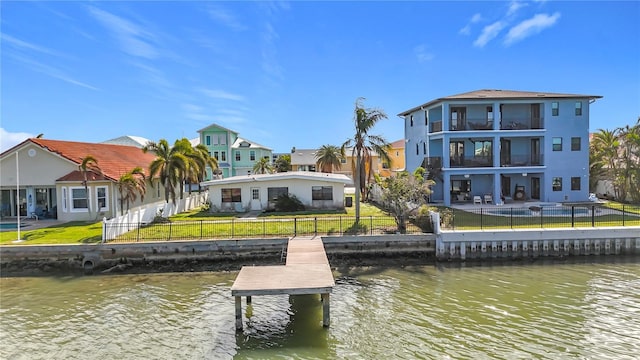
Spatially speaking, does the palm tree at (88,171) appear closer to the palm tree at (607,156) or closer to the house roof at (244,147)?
the house roof at (244,147)

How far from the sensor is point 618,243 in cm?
2111

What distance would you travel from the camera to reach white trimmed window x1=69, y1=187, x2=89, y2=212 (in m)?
27.5

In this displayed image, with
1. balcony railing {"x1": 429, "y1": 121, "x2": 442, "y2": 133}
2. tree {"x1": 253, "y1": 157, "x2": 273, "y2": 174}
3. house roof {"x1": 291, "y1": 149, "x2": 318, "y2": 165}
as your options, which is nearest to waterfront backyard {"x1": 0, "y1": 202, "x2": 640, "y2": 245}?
balcony railing {"x1": 429, "y1": 121, "x2": 442, "y2": 133}

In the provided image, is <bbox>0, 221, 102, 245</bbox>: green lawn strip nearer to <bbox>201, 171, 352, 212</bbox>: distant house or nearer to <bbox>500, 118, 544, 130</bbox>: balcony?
<bbox>201, 171, 352, 212</bbox>: distant house

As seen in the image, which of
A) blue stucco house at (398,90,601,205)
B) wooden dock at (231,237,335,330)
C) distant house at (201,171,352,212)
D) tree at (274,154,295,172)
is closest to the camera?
wooden dock at (231,237,335,330)

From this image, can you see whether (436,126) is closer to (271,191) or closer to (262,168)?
(271,191)

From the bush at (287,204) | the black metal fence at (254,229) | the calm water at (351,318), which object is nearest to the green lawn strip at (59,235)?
the black metal fence at (254,229)

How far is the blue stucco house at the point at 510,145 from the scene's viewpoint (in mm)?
33125

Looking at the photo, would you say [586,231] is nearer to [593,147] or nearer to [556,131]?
[556,131]

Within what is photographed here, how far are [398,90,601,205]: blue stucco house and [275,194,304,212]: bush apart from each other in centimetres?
1166

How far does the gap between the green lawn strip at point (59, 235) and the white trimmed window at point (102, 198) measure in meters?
2.16

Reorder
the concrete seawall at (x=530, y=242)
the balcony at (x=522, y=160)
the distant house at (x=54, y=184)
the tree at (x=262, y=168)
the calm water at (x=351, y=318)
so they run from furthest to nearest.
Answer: the tree at (x=262, y=168)
the balcony at (x=522, y=160)
the distant house at (x=54, y=184)
the concrete seawall at (x=530, y=242)
the calm water at (x=351, y=318)

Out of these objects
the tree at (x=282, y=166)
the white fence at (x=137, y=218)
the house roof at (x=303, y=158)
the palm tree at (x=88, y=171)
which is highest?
the house roof at (x=303, y=158)

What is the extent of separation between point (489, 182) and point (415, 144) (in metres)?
8.02
